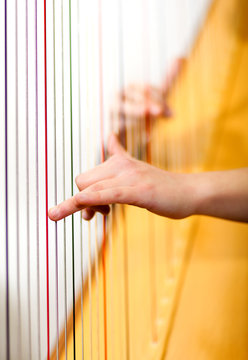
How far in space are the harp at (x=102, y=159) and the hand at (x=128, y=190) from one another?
0.08 feet

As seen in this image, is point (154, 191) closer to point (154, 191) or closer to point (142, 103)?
point (154, 191)

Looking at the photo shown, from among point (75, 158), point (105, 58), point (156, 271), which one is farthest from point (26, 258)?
point (156, 271)

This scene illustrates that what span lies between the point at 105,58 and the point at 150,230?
431 millimetres

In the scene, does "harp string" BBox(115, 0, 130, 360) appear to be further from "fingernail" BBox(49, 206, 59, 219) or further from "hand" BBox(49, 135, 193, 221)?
"fingernail" BBox(49, 206, 59, 219)

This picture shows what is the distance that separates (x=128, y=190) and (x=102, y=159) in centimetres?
10

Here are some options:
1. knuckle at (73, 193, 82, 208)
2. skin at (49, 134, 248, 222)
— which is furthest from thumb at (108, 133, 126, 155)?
knuckle at (73, 193, 82, 208)

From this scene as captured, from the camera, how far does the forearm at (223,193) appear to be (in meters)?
0.72

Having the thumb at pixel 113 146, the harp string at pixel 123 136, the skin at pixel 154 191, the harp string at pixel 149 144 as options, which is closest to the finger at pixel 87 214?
the skin at pixel 154 191

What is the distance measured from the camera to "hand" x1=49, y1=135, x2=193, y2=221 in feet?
1.86

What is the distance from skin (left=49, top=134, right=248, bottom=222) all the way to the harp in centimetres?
3

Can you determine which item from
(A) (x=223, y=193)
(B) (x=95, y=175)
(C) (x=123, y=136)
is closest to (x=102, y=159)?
(B) (x=95, y=175)

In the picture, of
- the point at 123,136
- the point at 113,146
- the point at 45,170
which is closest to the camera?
the point at 45,170

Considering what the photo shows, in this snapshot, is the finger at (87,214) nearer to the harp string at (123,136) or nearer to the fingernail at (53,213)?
the fingernail at (53,213)

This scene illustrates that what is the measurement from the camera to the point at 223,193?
0.74m
